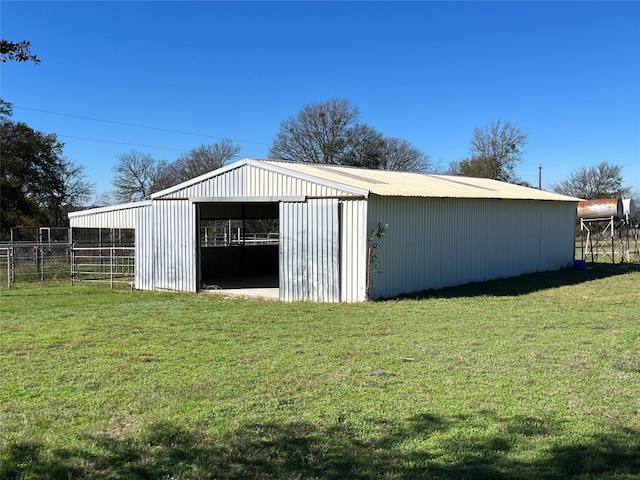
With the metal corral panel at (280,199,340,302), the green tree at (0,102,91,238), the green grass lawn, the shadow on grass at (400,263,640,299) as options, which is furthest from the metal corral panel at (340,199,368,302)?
the green tree at (0,102,91,238)

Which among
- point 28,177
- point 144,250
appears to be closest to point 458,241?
point 144,250

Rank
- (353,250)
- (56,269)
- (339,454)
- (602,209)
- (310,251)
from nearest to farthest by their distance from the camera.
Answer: (339,454), (353,250), (310,251), (56,269), (602,209)

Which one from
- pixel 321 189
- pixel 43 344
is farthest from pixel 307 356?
pixel 321 189

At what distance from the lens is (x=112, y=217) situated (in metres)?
17.0

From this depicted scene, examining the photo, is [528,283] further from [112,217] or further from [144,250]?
[112,217]

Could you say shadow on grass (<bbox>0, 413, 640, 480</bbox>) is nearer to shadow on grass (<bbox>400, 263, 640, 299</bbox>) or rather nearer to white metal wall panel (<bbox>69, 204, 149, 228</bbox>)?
shadow on grass (<bbox>400, 263, 640, 299</bbox>)

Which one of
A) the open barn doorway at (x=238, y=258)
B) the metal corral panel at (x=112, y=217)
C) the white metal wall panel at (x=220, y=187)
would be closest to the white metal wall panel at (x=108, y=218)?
the metal corral panel at (x=112, y=217)

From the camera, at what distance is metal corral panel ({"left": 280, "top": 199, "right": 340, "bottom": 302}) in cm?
1285

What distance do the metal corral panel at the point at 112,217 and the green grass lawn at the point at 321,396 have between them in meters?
6.33

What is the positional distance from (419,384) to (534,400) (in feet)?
3.54

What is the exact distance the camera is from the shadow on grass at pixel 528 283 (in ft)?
44.6

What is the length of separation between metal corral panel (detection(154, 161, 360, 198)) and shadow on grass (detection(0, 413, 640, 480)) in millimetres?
8596

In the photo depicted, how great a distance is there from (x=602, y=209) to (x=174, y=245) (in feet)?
60.8

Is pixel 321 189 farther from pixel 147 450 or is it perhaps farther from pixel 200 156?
pixel 200 156
